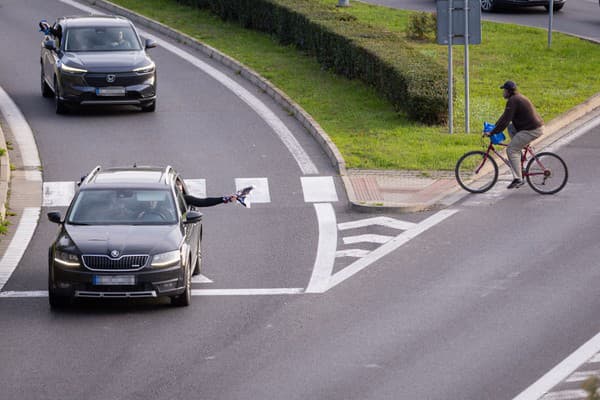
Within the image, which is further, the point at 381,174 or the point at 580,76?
the point at 580,76

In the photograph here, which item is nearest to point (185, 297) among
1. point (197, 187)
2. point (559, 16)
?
point (197, 187)

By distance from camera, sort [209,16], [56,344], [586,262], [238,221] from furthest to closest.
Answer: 1. [209,16]
2. [238,221]
3. [586,262]
4. [56,344]

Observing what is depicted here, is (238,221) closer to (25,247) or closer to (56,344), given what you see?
(25,247)

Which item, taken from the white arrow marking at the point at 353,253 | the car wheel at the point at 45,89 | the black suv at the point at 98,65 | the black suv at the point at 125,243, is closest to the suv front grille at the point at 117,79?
the black suv at the point at 98,65

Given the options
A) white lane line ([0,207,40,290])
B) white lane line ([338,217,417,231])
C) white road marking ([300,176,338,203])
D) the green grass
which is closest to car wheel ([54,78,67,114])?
the green grass

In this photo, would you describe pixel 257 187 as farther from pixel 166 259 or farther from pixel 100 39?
pixel 100 39

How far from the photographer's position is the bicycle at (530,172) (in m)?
21.2

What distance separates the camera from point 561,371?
509 inches

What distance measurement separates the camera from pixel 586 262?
→ 1733 cm

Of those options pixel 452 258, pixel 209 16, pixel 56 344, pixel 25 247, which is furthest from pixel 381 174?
pixel 209 16

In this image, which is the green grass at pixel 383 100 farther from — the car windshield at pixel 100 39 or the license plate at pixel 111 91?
the license plate at pixel 111 91

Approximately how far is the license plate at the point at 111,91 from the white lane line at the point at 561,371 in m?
15.1

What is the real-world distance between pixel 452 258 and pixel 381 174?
524cm

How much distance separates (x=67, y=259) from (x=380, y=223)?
6039mm
